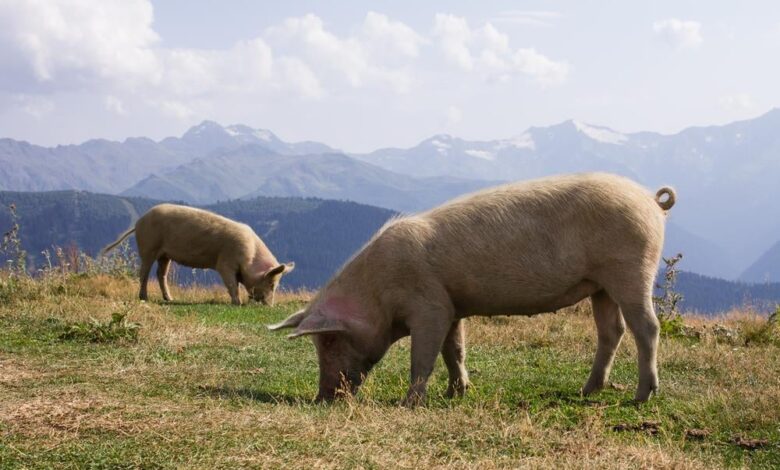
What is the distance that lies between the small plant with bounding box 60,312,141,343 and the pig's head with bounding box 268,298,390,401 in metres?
3.34

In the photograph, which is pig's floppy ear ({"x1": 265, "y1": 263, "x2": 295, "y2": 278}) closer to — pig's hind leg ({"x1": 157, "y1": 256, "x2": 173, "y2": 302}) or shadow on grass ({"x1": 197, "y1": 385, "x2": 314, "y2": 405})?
pig's hind leg ({"x1": 157, "y1": 256, "x2": 173, "y2": 302})

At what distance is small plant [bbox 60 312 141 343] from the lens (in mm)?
10367

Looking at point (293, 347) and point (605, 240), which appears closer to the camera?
point (605, 240)

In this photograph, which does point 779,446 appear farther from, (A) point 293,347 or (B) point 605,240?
(A) point 293,347

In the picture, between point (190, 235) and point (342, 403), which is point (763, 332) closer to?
point (342, 403)

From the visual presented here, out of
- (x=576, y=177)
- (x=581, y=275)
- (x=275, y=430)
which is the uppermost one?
(x=576, y=177)

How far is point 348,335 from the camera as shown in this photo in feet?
26.4

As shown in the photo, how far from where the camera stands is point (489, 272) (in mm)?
7867

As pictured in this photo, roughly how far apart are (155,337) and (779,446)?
7665 millimetres

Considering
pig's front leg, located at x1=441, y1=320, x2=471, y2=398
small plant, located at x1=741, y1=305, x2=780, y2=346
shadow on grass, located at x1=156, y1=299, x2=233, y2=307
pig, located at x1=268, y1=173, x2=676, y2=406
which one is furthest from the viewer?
shadow on grass, located at x1=156, y1=299, x2=233, y2=307

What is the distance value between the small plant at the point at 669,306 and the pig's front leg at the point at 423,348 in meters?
6.54

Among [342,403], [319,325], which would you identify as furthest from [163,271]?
[342,403]

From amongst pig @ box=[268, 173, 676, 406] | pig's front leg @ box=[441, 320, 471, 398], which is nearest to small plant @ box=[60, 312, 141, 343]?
pig @ box=[268, 173, 676, 406]

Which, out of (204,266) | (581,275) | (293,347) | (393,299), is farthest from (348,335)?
(204,266)
